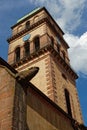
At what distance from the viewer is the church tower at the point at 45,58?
21.3 m

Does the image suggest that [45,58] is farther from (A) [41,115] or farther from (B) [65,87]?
(A) [41,115]

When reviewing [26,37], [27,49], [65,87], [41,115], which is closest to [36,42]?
[27,49]

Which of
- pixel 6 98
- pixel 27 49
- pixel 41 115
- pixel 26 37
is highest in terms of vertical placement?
pixel 6 98

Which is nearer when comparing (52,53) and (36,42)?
(52,53)

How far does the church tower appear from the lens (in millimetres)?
21252

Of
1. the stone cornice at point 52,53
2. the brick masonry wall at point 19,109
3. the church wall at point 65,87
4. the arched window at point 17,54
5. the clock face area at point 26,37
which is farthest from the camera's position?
the clock face area at point 26,37

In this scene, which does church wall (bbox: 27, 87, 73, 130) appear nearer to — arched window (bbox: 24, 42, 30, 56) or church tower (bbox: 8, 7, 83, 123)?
church tower (bbox: 8, 7, 83, 123)

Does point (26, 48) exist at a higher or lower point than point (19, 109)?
lower

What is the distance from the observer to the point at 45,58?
23375 millimetres

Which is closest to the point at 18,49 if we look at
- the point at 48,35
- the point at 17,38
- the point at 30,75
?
the point at 17,38

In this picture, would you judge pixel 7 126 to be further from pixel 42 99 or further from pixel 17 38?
pixel 17 38

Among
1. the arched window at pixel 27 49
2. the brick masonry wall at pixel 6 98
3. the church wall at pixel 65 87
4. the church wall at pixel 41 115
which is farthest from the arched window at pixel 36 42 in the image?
the brick masonry wall at pixel 6 98

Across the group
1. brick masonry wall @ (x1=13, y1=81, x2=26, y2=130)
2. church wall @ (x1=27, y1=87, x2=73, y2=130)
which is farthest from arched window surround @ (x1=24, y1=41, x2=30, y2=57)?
brick masonry wall @ (x1=13, y1=81, x2=26, y2=130)

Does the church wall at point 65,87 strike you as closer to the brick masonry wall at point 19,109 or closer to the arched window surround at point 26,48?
the arched window surround at point 26,48
